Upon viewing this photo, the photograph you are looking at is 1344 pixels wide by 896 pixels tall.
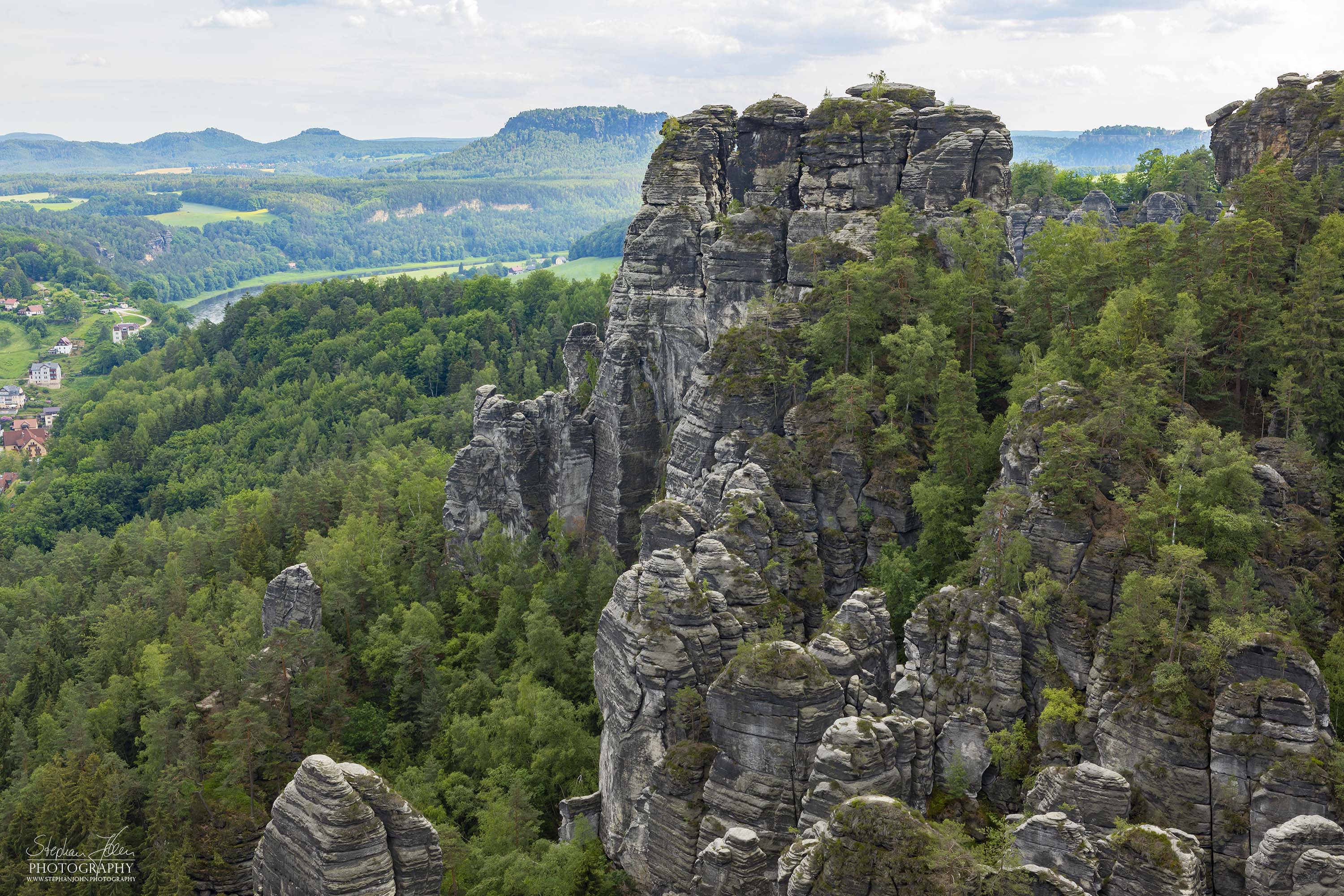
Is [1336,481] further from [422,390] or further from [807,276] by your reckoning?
[422,390]

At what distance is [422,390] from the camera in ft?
364

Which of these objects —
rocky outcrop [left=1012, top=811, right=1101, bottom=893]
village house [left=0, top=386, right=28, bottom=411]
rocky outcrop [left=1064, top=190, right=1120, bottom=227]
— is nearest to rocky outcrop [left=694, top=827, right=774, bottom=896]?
rocky outcrop [left=1012, top=811, right=1101, bottom=893]

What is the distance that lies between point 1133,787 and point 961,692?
636 cm

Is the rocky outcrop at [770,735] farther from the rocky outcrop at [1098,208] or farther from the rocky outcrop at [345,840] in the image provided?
the rocky outcrop at [1098,208]

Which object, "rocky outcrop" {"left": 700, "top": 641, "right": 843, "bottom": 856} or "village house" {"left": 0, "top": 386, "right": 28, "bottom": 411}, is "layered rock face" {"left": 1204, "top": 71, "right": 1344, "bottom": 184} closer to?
"rocky outcrop" {"left": 700, "top": 641, "right": 843, "bottom": 856}

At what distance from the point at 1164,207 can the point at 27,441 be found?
149206 mm

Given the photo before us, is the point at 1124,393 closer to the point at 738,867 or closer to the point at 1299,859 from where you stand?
the point at 1299,859

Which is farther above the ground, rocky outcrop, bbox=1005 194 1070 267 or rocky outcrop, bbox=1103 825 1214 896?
rocky outcrop, bbox=1005 194 1070 267

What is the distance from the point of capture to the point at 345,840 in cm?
2844

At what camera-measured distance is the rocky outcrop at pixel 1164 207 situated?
76438 millimetres

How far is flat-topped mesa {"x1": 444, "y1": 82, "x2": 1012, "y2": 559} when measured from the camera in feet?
174

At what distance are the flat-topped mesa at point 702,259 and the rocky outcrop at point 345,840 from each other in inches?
938

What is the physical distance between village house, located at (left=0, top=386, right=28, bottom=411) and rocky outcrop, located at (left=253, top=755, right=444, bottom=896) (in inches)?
6735

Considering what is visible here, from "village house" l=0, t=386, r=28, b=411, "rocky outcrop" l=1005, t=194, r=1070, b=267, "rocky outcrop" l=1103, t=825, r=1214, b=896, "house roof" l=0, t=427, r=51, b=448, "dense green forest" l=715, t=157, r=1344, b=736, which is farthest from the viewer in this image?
"village house" l=0, t=386, r=28, b=411
